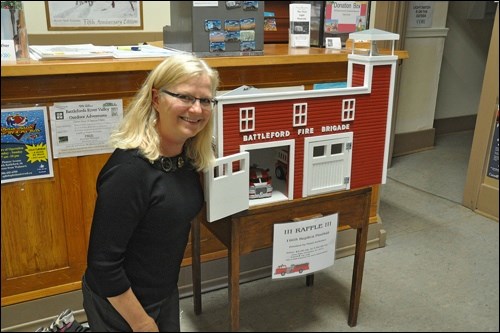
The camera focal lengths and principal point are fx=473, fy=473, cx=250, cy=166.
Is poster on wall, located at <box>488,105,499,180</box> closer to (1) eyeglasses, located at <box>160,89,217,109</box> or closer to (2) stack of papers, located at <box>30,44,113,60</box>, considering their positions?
(1) eyeglasses, located at <box>160,89,217,109</box>

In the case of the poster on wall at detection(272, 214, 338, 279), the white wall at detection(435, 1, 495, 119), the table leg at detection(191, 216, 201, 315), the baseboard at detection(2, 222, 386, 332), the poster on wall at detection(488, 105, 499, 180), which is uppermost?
the white wall at detection(435, 1, 495, 119)

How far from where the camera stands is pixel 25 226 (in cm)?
132

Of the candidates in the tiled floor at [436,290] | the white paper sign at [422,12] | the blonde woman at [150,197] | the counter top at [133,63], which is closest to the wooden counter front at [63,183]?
the counter top at [133,63]

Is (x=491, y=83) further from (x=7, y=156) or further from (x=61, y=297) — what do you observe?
(x=61, y=297)

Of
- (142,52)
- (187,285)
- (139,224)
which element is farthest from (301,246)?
(142,52)

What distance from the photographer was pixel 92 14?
55 centimetres

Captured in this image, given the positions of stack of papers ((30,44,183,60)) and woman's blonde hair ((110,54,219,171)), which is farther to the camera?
stack of papers ((30,44,183,60))

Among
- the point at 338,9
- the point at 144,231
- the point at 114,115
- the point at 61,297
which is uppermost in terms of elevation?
the point at 338,9

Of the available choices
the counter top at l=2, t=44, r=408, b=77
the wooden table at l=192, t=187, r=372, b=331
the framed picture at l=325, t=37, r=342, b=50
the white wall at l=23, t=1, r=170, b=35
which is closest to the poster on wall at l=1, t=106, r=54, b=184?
the counter top at l=2, t=44, r=408, b=77

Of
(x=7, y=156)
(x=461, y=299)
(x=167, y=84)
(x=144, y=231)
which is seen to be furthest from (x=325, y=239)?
(x=7, y=156)

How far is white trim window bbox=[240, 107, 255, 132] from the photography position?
102 centimetres

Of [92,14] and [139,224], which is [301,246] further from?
[92,14]

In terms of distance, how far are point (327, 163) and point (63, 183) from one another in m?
0.75

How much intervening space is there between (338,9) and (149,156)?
3.51ft
